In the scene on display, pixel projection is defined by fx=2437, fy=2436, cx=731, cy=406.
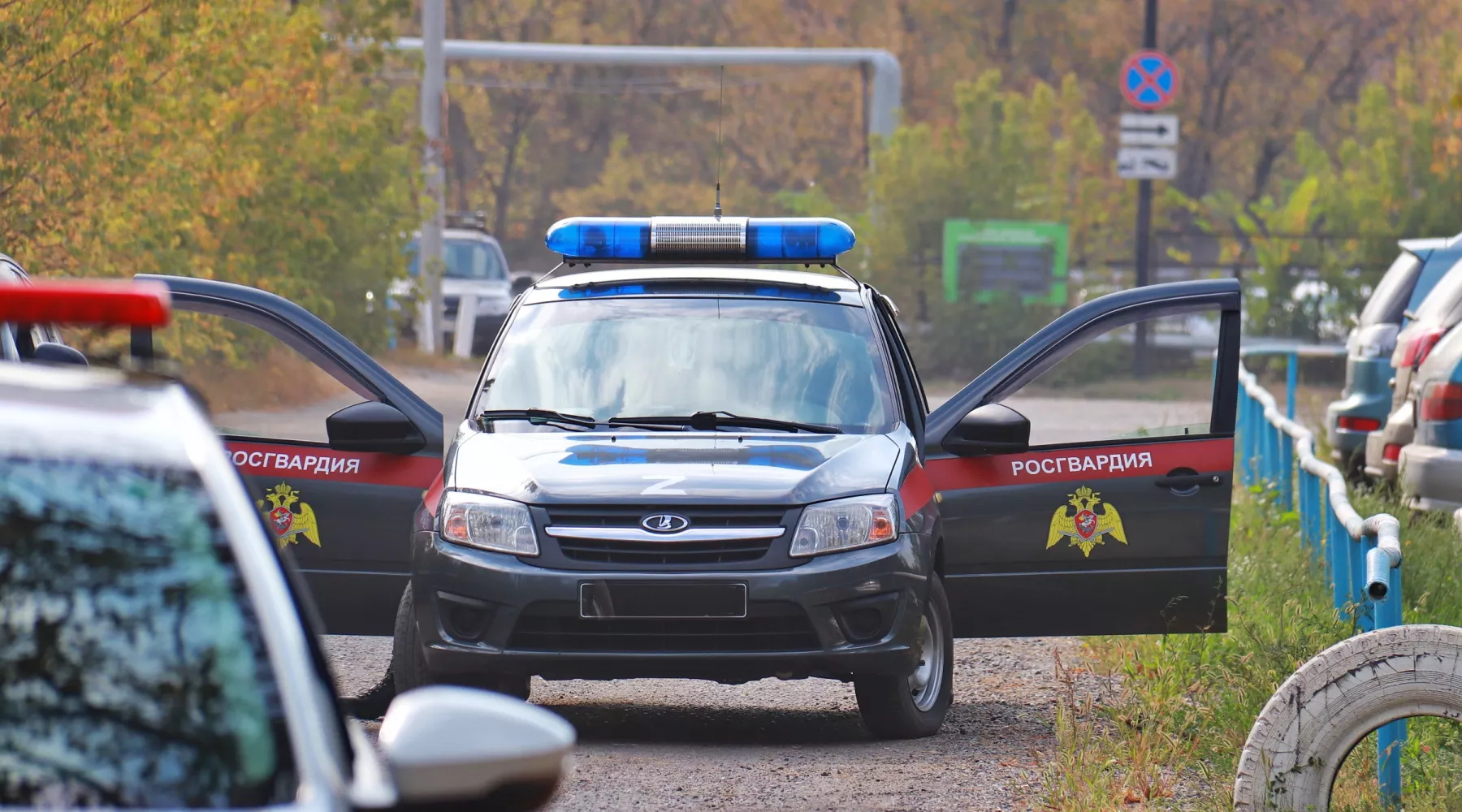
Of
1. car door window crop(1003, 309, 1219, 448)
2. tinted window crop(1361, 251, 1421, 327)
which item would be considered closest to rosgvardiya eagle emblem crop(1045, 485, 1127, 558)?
tinted window crop(1361, 251, 1421, 327)

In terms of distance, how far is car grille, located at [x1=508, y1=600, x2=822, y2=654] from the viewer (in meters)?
7.31

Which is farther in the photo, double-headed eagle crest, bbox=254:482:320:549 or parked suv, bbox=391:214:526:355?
parked suv, bbox=391:214:526:355

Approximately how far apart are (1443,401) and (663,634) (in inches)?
181

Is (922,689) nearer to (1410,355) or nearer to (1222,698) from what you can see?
(1222,698)

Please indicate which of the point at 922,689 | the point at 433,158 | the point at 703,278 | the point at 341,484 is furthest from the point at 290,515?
the point at 433,158

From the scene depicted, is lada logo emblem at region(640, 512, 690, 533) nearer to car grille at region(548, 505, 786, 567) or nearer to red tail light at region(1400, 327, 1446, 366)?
car grille at region(548, 505, 786, 567)

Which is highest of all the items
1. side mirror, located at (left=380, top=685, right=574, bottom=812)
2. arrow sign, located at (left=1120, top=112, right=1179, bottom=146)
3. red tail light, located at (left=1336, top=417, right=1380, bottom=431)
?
side mirror, located at (left=380, top=685, right=574, bottom=812)

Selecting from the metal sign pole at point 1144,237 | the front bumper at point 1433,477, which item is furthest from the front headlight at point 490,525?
the metal sign pole at point 1144,237

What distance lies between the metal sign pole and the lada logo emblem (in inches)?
918

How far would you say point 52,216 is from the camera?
44.8ft

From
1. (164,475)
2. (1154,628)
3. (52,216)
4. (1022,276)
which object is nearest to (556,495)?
(1154,628)

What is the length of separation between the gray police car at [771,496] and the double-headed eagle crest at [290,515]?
0.24 meters

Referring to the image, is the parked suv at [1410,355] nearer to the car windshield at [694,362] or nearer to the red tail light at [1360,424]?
the red tail light at [1360,424]

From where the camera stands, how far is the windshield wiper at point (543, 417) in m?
8.03
